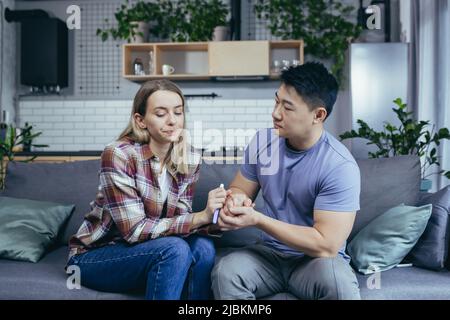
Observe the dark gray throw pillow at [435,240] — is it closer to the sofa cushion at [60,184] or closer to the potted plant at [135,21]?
the sofa cushion at [60,184]

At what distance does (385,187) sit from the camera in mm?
2170

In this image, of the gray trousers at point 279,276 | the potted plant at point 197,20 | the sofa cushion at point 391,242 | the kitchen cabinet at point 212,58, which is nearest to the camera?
the gray trousers at point 279,276

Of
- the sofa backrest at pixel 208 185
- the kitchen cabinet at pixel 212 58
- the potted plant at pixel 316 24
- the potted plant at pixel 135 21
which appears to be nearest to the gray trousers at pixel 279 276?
the sofa backrest at pixel 208 185

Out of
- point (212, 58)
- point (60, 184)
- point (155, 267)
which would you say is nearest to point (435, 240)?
point (155, 267)

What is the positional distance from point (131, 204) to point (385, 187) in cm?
114

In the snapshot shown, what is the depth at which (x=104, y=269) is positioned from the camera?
167 centimetres

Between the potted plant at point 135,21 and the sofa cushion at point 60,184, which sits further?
the potted plant at point 135,21

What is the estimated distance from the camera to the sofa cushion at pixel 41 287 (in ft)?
5.67

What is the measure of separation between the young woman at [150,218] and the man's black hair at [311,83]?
43cm

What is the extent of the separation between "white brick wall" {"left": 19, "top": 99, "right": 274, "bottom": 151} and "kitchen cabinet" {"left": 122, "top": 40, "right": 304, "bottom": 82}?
1.18ft

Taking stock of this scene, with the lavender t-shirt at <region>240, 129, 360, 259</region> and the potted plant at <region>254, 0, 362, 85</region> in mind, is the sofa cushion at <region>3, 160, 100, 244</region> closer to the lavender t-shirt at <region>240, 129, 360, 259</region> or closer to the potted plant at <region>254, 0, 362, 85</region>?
the lavender t-shirt at <region>240, 129, 360, 259</region>

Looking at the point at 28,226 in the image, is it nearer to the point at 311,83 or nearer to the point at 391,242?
the point at 311,83

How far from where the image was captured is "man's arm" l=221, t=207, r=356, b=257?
158cm

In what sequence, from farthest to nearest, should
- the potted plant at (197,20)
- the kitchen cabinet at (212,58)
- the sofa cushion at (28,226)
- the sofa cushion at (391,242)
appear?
the potted plant at (197,20)
the kitchen cabinet at (212,58)
the sofa cushion at (28,226)
the sofa cushion at (391,242)
